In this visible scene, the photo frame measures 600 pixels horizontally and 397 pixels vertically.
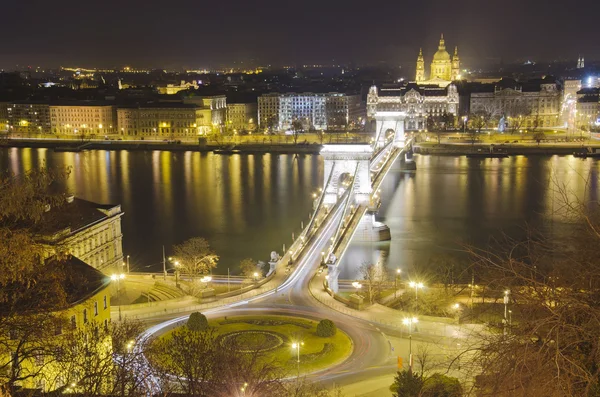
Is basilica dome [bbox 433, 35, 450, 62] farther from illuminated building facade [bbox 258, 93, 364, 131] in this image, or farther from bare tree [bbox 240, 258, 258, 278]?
bare tree [bbox 240, 258, 258, 278]

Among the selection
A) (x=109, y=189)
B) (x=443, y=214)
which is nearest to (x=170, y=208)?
(x=109, y=189)

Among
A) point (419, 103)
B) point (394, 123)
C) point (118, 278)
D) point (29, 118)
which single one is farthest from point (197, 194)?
point (29, 118)

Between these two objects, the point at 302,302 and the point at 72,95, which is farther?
the point at 72,95

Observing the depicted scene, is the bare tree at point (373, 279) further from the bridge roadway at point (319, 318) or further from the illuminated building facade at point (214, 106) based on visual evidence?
the illuminated building facade at point (214, 106)

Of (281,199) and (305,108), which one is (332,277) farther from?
(305,108)

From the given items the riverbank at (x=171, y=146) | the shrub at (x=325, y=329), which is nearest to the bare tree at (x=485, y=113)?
the riverbank at (x=171, y=146)

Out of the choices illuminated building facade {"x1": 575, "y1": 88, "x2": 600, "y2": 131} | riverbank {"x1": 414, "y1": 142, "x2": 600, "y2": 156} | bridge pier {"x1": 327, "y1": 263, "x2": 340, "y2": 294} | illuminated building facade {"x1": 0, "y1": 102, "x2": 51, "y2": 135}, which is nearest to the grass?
bridge pier {"x1": 327, "y1": 263, "x2": 340, "y2": 294}

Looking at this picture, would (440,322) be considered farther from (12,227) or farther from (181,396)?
(12,227)
